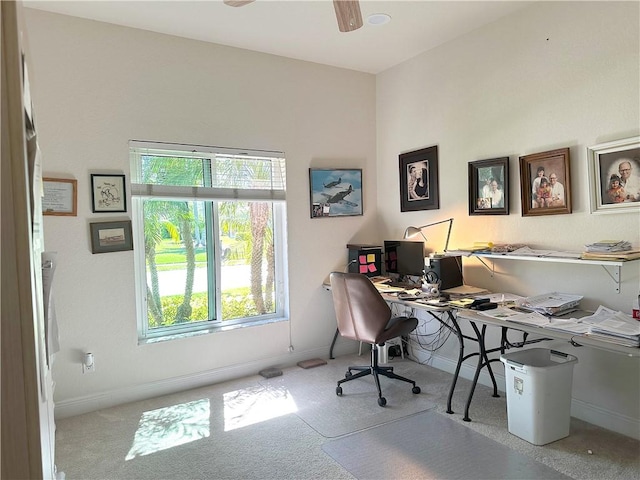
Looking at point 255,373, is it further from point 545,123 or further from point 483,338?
point 545,123

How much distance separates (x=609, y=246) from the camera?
240cm

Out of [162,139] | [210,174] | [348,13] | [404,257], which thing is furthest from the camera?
[404,257]

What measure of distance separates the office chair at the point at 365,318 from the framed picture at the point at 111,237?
5.17ft

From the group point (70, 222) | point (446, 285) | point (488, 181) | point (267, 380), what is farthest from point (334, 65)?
point (267, 380)

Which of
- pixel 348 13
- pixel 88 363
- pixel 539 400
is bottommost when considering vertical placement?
pixel 539 400

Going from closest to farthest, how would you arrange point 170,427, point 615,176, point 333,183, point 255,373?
point 615,176 → point 170,427 → point 255,373 → point 333,183

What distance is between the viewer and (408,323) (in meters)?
3.29

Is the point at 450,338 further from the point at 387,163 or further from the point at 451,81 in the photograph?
the point at 451,81

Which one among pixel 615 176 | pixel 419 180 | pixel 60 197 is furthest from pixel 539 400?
pixel 60 197

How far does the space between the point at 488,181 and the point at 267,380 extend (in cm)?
239

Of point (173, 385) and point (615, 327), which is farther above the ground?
point (615, 327)

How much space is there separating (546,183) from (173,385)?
314 cm

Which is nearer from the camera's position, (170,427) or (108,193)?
(170,427)

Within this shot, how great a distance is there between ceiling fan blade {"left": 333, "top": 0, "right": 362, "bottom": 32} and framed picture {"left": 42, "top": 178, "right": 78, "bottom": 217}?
2111 mm
